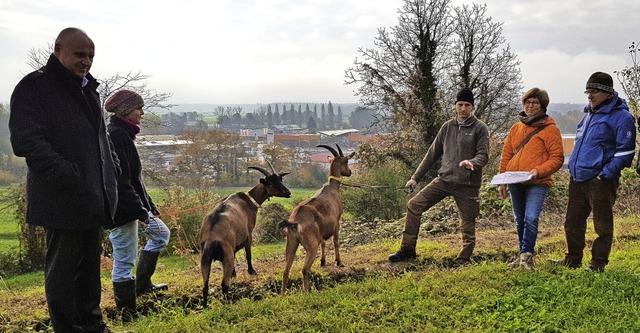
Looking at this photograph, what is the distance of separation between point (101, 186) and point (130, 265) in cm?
141

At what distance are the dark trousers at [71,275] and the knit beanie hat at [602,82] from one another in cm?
525

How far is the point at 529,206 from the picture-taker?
228 inches

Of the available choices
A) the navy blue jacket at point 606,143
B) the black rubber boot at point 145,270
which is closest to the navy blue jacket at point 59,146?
the black rubber boot at point 145,270

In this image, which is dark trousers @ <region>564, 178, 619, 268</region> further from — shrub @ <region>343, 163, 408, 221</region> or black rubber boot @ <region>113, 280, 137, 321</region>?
shrub @ <region>343, 163, 408, 221</region>

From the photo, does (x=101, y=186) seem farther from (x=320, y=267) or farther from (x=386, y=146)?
(x=386, y=146)

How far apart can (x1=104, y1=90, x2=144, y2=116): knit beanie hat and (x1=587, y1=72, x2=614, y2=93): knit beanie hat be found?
4998 millimetres

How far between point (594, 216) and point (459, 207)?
1684 mm

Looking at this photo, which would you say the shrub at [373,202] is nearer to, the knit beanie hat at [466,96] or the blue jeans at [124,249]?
the knit beanie hat at [466,96]

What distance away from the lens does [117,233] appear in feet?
15.5

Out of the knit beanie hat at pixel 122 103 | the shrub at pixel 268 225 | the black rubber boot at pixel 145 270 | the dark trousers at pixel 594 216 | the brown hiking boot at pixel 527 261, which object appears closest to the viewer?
the knit beanie hat at pixel 122 103

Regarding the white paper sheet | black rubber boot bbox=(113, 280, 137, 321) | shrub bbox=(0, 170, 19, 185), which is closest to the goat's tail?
black rubber boot bbox=(113, 280, 137, 321)

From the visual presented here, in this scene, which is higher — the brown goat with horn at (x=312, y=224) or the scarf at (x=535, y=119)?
the scarf at (x=535, y=119)

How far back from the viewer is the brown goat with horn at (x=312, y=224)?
555cm

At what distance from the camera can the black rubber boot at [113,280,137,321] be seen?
16.0ft
